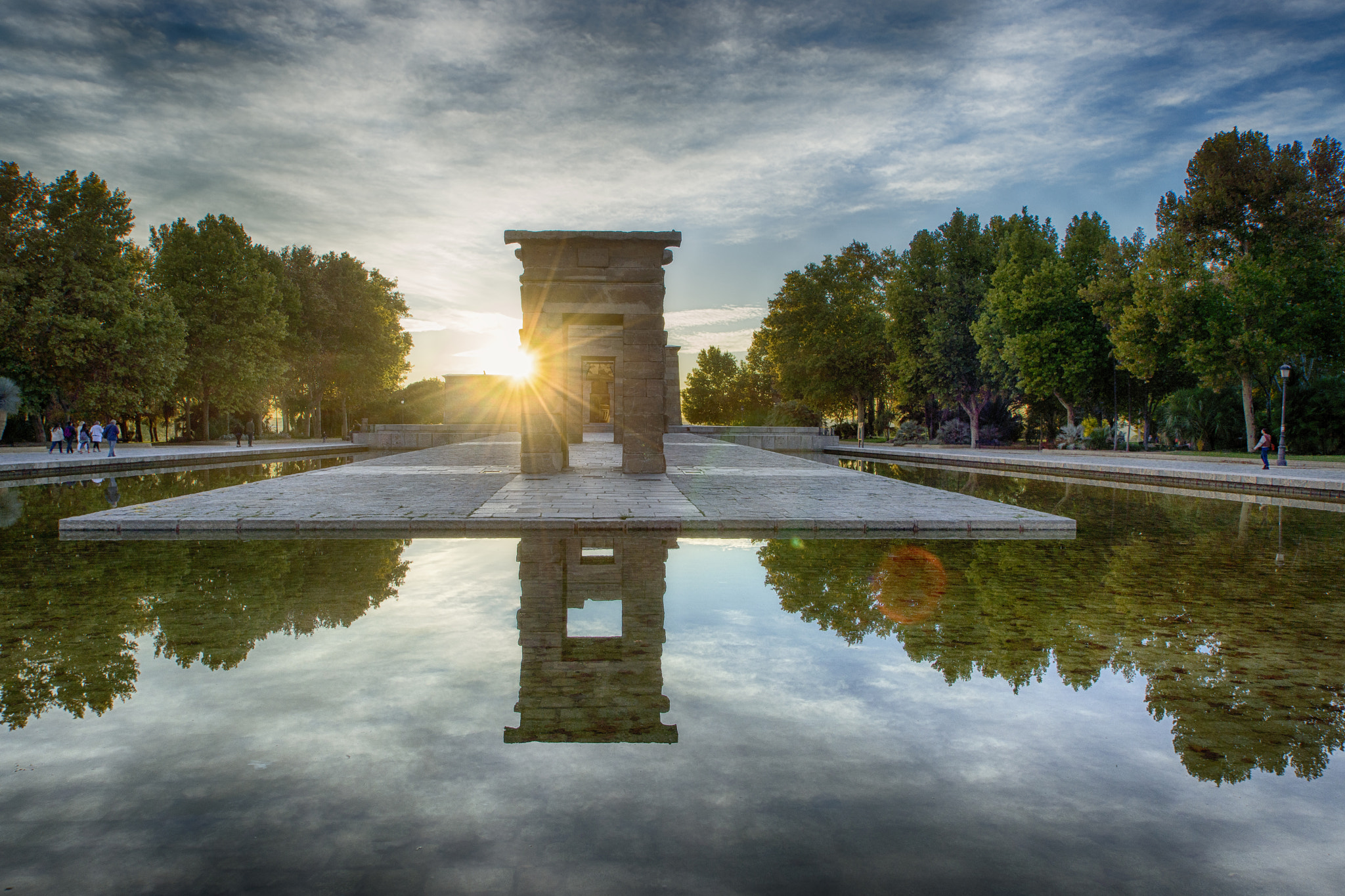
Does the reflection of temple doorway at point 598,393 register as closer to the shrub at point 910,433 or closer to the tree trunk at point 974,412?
the shrub at point 910,433

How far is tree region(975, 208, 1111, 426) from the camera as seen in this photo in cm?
3788

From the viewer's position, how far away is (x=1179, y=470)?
839 inches

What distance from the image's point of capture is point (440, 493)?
1377cm

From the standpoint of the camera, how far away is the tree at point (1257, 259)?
2878 centimetres

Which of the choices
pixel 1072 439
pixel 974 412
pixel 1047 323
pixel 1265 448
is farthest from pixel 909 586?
pixel 974 412

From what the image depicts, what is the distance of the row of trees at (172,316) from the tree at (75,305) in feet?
0.19

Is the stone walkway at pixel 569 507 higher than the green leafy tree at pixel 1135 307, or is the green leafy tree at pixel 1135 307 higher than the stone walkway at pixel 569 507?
the green leafy tree at pixel 1135 307

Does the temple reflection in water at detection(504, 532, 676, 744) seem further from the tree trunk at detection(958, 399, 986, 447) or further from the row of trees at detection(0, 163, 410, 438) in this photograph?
the tree trunk at detection(958, 399, 986, 447)

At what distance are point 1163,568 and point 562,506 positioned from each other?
24.1ft

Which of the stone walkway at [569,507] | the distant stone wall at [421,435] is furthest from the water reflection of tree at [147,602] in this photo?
the distant stone wall at [421,435]

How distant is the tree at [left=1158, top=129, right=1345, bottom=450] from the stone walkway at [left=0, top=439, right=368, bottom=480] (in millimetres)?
35060

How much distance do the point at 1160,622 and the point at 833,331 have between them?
48433 millimetres

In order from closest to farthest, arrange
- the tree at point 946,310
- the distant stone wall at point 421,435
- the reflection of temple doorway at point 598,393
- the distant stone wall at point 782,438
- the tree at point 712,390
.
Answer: the tree at point 946,310 → the reflection of temple doorway at point 598,393 → the distant stone wall at point 782,438 → the distant stone wall at point 421,435 → the tree at point 712,390

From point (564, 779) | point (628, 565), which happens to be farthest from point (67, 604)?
point (564, 779)
